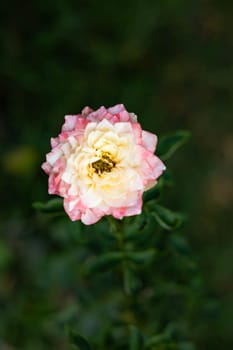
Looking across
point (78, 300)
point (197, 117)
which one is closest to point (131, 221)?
point (78, 300)

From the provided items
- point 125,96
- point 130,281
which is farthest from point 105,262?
point 125,96

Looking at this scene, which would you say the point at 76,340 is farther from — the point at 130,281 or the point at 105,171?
the point at 105,171

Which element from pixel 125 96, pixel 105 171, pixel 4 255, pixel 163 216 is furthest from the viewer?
pixel 125 96

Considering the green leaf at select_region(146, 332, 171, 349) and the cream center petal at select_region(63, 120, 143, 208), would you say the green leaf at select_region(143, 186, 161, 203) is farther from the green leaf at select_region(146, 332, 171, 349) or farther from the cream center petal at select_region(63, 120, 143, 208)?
the green leaf at select_region(146, 332, 171, 349)

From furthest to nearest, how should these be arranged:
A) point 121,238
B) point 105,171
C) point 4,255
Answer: point 4,255
point 121,238
point 105,171

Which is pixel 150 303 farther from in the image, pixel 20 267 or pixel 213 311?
pixel 20 267

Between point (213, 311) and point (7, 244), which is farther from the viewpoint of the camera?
point (7, 244)

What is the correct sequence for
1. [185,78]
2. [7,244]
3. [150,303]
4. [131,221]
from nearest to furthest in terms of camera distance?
[131,221]
[150,303]
[7,244]
[185,78]
